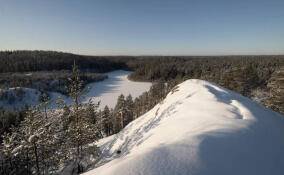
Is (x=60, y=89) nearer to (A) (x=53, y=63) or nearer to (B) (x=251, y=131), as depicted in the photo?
(A) (x=53, y=63)

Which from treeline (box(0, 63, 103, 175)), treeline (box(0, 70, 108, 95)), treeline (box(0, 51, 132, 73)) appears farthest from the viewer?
treeline (box(0, 51, 132, 73))

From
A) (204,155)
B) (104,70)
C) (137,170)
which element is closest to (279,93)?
(204,155)

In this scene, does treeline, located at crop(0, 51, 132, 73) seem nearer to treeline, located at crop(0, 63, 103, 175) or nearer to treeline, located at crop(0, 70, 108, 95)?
treeline, located at crop(0, 70, 108, 95)

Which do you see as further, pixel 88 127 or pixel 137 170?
pixel 88 127

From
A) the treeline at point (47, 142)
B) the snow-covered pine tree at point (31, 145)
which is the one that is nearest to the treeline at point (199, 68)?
the treeline at point (47, 142)

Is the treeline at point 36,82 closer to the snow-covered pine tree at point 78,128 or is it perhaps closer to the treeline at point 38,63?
the treeline at point 38,63

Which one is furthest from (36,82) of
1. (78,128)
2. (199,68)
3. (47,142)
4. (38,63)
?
(199,68)

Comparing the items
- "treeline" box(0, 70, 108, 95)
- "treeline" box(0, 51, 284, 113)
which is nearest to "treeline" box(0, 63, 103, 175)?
"treeline" box(0, 51, 284, 113)

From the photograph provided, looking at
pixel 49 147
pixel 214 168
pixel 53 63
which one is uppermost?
pixel 53 63

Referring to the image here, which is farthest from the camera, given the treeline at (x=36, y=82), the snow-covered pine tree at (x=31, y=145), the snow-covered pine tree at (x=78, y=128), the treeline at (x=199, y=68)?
the treeline at (x=36, y=82)

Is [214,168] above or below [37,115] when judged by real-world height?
above

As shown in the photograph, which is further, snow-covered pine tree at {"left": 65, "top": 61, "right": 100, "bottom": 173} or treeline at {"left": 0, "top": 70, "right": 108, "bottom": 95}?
treeline at {"left": 0, "top": 70, "right": 108, "bottom": 95}
